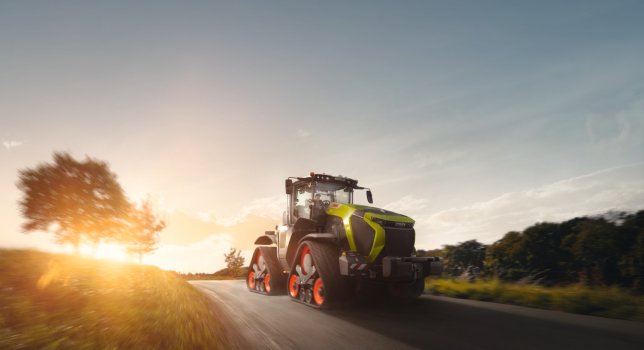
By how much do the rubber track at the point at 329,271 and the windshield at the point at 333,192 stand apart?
1.90 metres

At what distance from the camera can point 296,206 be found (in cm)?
1023

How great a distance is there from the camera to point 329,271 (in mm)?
7570

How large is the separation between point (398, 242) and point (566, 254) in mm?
9131

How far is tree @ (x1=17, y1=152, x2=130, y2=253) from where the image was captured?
2086 centimetres

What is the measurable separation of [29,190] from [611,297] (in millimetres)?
26659

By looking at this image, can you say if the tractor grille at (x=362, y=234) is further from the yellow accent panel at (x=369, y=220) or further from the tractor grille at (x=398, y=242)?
the tractor grille at (x=398, y=242)

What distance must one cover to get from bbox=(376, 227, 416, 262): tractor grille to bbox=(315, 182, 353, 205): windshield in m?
2.22

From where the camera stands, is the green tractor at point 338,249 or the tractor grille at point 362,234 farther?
the tractor grille at point 362,234

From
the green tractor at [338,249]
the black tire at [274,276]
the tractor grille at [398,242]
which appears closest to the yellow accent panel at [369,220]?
the green tractor at [338,249]

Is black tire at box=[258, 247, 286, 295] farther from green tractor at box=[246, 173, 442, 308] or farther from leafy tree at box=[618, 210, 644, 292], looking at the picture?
leafy tree at box=[618, 210, 644, 292]

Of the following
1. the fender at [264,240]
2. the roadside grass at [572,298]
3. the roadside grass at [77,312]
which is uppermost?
the fender at [264,240]

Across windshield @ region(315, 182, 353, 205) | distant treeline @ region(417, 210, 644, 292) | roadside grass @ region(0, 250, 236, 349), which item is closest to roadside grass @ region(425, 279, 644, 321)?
distant treeline @ region(417, 210, 644, 292)

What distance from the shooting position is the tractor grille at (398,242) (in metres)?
7.82

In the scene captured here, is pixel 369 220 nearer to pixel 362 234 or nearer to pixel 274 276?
pixel 362 234
